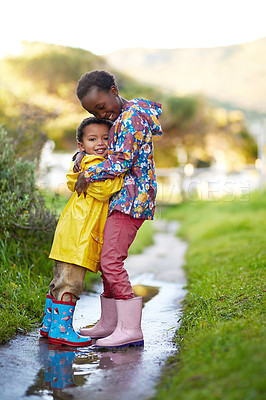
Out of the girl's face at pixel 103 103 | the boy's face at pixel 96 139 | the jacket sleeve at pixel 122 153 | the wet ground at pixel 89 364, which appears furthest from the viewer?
the boy's face at pixel 96 139

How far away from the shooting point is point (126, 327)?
10.6 ft

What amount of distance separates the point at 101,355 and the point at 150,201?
38.7 inches

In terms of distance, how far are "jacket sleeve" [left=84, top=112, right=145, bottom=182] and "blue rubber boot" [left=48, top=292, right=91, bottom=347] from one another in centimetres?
80

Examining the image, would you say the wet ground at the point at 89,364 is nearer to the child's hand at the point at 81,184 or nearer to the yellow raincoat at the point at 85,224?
the yellow raincoat at the point at 85,224

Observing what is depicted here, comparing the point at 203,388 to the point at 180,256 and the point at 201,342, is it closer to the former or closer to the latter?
the point at 201,342

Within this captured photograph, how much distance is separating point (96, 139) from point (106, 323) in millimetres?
1230

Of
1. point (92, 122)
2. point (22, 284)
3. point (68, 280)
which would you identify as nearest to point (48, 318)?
point (68, 280)

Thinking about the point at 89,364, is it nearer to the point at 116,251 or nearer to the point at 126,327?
the point at 126,327

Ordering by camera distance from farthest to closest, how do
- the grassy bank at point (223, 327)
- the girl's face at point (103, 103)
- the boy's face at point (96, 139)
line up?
the boy's face at point (96, 139) < the girl's face at point (103, 103) < the grassy bank at point (223, 327)

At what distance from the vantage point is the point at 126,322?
322 centimetres

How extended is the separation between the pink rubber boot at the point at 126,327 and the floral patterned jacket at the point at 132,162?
1.82ft

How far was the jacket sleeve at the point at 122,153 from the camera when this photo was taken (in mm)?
3125

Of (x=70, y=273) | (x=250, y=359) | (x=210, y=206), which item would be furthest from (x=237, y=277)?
(x=210, y=206)

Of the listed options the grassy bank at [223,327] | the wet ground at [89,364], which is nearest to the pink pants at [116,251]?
the wet ground at [89,364]
